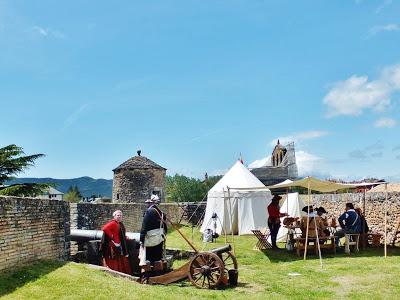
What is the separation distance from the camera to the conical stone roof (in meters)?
32.4

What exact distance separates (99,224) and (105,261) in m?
7.68

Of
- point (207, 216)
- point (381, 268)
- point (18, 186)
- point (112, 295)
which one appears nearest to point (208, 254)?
point (112, 295)

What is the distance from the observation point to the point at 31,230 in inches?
346

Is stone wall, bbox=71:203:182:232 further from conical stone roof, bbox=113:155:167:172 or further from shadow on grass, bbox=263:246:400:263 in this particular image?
conical stone roof, bbox=113:155:167:172

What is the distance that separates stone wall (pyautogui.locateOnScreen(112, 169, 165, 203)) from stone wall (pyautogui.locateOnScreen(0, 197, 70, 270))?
70.3ft

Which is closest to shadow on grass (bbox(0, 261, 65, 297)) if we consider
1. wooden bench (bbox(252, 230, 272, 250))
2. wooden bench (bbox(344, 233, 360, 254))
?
wooden bench (bbox(252, 230, 272, 250))

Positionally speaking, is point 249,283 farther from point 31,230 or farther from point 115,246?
point 31,230

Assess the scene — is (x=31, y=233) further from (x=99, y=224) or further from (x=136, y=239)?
(x=99, y=224)

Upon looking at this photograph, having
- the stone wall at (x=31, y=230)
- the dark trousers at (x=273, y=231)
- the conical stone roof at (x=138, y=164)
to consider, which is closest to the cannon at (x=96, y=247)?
the stone wall at (x=31, y=230)

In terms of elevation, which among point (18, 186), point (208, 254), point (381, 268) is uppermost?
point (18, 186)

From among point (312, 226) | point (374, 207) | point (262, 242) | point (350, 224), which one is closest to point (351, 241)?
point (350, 224)

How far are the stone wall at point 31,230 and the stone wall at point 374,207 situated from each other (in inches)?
373

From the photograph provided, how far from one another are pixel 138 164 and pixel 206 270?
2421 cm

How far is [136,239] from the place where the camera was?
1037cm
